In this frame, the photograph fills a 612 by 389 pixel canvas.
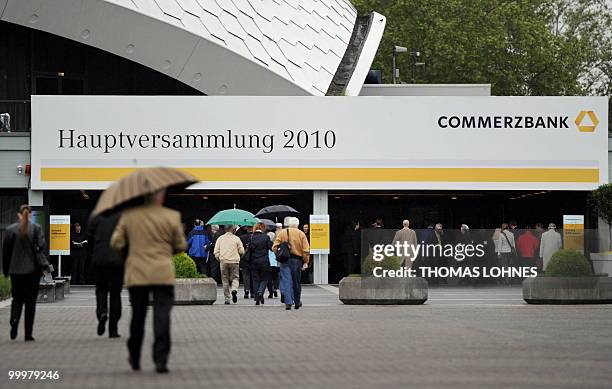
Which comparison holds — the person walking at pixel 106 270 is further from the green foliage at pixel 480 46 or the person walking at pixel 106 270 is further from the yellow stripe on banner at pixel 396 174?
the green foliage at pixel 480 46

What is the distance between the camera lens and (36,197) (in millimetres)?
34188

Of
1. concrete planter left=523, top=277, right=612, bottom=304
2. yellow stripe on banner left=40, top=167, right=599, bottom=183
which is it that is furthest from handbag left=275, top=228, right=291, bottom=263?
yellow stripe on banner left=40, top=167, right=599, bottom=183

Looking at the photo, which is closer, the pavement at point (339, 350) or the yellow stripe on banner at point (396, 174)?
the pavement at point (339, 350)

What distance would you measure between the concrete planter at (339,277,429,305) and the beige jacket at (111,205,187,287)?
547 inches

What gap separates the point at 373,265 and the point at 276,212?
8.10 m

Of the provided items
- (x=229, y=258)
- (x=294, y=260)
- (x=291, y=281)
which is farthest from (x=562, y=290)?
(x=229, y=258)

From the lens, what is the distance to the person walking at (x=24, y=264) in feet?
50.1

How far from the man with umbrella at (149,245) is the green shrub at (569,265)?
15.0m

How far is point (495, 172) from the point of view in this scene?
34.8 meters

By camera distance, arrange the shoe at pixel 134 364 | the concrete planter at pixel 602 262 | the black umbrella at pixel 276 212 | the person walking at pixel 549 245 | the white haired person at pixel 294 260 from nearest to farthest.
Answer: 1. the shoe at pixel 134 364
2. the white haired person at pixel 294 260
3. the concrete planter at pixel 602 262
4. the person walking at pixel 549 245
5. the black umbrella at pixel 276 212

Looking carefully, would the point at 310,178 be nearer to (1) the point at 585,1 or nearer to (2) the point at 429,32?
(2) the point at 429,32

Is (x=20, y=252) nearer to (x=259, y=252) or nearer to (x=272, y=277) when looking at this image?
(x=259, y=252)

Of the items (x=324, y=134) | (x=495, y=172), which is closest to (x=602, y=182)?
(x=495, y=172)

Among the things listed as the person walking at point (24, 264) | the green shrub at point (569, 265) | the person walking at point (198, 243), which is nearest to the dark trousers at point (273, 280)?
the person walking at point (198, 243)
